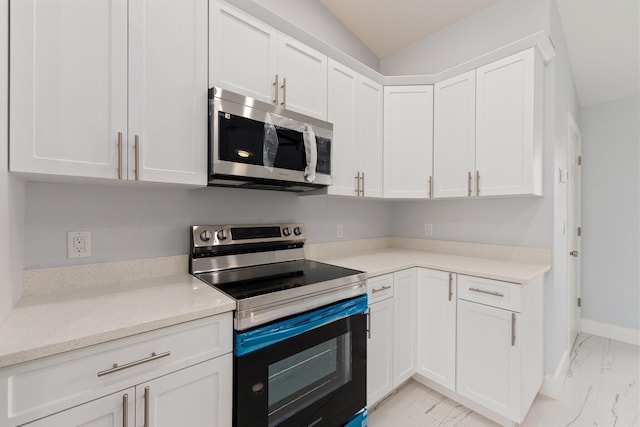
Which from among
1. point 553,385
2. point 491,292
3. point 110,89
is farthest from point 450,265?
point 110,89

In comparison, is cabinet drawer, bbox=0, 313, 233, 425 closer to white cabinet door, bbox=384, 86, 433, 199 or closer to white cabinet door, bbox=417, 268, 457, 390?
white cabinet door, bbox=417, 268, 457, 390

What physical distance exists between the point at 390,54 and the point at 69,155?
2.99m

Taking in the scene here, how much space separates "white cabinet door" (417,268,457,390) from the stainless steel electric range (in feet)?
2.16

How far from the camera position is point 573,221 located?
111 inches

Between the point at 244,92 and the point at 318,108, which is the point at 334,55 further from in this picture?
the point at 244,92

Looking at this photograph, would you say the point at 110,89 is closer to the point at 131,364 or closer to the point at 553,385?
the point at 131,364

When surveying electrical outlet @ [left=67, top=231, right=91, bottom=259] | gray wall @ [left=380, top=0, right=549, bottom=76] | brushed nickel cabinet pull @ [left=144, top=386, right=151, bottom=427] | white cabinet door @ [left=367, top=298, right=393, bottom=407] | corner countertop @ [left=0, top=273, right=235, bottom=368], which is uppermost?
gray wall @ [left=380, top=0, right=549, bottom=76]

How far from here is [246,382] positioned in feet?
3.74

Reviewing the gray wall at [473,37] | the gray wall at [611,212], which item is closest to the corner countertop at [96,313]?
the gray wall at [473,37]

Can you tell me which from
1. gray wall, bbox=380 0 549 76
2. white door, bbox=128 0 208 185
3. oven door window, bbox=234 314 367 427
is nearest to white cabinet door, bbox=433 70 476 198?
gray wall, bbox=380 0 549 76

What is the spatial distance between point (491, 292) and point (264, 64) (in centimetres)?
192

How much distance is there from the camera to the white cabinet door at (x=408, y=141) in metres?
2.43

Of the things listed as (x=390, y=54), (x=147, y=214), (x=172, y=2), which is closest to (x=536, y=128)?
(x=390, y=54)

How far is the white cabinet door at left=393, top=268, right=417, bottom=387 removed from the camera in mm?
1955
